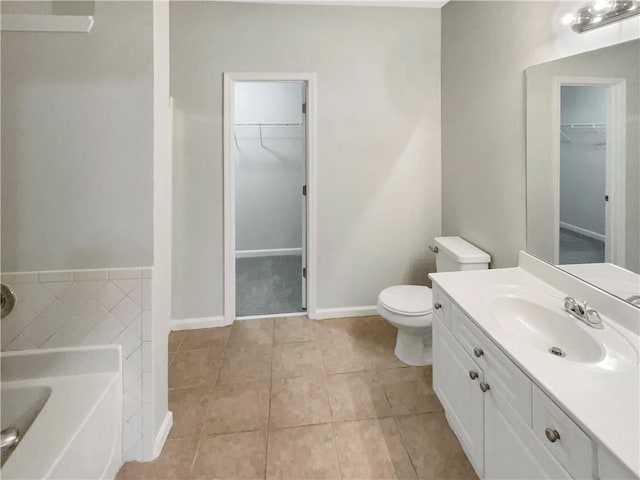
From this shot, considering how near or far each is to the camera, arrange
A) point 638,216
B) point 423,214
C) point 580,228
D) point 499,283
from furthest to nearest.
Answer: point 423,214, point 499,283, point 580,228, point 638,216

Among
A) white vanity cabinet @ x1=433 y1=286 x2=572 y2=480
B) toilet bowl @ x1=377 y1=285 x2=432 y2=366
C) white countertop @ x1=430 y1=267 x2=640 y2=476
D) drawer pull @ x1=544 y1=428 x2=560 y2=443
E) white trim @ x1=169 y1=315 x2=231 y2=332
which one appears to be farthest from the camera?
white trim @ x1=169 y1=315 x2=231 y2=332

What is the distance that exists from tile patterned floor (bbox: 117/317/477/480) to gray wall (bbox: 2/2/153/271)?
0.96 m

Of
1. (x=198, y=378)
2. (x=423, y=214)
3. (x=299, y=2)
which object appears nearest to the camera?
(x=198, y=378)

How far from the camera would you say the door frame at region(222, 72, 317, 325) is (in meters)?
2.59

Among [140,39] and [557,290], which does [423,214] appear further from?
[140,39]

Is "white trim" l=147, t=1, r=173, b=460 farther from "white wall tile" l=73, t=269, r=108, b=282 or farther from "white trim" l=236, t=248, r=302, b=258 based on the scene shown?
"white trim" l=236, t=248, r=302, b=258

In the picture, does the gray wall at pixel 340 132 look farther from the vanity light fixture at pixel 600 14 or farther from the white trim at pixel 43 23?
the vanity light fixture at pixel 600 14

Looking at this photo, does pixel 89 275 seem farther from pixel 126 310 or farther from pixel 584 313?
pixel 584 313

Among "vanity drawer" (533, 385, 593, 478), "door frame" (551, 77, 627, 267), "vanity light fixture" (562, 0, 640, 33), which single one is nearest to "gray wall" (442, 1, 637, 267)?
"vanity light fixture" (562, 0, 640, 33)

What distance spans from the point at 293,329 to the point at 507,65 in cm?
230

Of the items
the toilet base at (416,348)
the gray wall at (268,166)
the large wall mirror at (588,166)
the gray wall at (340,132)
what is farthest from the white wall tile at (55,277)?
the gray wall at (268,166)

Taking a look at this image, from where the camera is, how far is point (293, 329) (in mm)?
2715

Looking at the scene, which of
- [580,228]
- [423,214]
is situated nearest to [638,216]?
[580,228]

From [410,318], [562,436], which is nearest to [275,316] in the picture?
[410,318]
